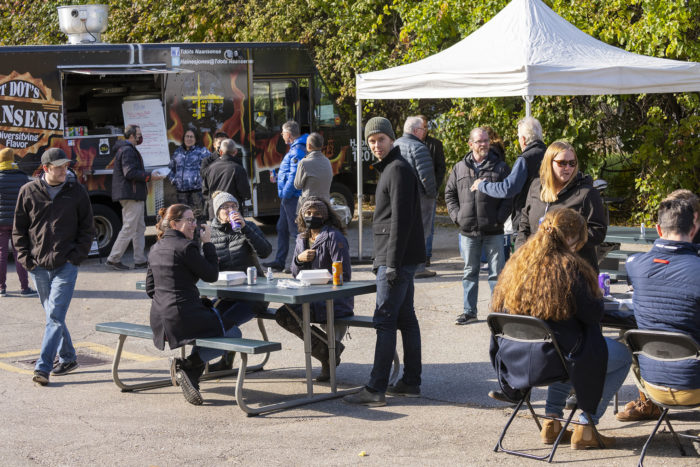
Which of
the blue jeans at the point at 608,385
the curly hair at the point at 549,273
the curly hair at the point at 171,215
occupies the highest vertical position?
the curly hair at the point at 171,215

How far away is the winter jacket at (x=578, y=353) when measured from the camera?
17.2 feet

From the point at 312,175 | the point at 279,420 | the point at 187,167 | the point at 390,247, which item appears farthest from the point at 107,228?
the point at 390,247

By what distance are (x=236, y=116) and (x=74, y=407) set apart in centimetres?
836

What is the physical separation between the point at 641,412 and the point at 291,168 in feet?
21.9

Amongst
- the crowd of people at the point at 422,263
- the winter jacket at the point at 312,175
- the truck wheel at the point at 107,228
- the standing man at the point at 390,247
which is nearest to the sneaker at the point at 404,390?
the crowd of people at the point at 422,263

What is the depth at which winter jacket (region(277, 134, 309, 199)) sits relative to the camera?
39.3ft

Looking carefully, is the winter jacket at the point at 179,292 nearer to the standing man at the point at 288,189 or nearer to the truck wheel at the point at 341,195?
the standing man at the point at 288,189

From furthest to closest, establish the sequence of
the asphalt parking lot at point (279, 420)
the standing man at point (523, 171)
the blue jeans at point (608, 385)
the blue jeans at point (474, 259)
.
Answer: the blue jeans at point (474, 259), the standing man at point (523, 171), the asphalt parking lot at point (279, 420), the blue jeans at point (608, 385)

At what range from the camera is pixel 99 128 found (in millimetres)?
14000

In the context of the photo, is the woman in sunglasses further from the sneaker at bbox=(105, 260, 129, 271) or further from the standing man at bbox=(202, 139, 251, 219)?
the sneaker at bbox=(105, 260, 129, 271)

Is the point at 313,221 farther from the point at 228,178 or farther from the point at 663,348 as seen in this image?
the point at 228,178

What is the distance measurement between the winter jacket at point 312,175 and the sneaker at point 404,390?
4.77 metres

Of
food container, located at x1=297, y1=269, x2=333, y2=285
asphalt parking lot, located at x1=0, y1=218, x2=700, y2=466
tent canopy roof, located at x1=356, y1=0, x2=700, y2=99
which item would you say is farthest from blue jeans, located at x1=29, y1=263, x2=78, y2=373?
tent canopy roof, located at x1=356, y1=0, x2=700, y2=99

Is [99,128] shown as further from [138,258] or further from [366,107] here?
[366,107]
